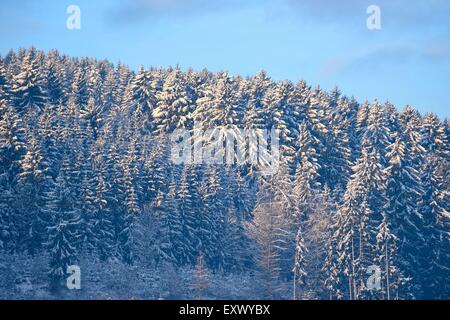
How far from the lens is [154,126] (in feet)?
355

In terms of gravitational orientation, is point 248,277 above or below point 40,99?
below

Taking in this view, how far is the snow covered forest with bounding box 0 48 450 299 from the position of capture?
2921 inches

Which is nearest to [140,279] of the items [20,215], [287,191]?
[20,215]

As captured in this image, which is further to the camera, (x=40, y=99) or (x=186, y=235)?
(x=40, y=99)

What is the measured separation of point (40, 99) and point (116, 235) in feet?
105

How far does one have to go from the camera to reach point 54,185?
81.1m

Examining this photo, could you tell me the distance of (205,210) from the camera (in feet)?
280

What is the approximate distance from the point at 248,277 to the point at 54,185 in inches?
847

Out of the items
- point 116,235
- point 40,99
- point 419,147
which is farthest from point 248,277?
point 40,99

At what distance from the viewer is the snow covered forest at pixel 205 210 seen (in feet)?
243
